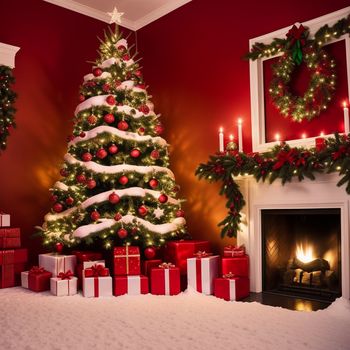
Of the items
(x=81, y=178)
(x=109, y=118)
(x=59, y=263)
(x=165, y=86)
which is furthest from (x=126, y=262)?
(x=165, y=86)

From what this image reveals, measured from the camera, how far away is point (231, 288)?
3.80 metres

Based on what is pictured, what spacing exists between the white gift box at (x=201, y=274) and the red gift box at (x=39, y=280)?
135 centimetres

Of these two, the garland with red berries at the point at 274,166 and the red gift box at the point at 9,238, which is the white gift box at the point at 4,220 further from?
the garland with red berries at the point at 274,166

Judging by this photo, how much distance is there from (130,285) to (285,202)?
1.58 metres

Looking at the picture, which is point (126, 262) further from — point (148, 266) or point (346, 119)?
point (346, 119)

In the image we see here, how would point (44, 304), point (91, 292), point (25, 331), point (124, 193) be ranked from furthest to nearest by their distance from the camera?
point (124, 193) < point (91, 292) < point (44, 304) < point (25, 331)

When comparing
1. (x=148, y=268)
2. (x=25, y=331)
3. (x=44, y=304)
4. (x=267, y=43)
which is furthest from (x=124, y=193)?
(x=267, y=43)

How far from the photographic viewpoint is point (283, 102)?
4.01 m

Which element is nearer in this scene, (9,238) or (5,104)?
(9,238)

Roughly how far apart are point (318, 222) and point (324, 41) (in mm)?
1602

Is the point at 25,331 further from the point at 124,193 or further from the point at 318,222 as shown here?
the point at 318,222

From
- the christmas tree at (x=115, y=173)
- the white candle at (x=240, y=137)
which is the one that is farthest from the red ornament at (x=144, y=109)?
the white candle at (x=240, y=137)

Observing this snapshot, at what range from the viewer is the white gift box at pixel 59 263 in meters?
4.16

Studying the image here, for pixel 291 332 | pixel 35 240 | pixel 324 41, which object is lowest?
pixel 291 332
